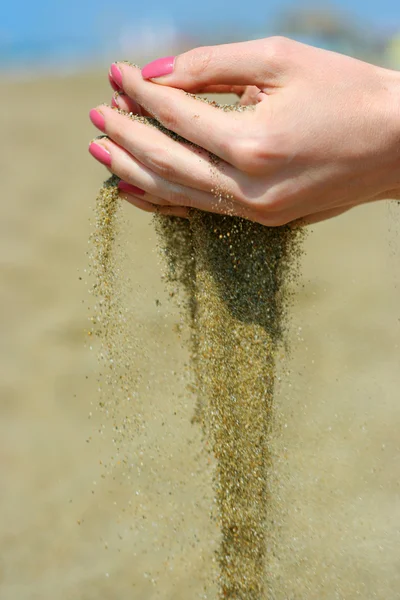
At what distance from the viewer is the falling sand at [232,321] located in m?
1.38

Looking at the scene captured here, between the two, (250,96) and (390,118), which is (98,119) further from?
(390,118)

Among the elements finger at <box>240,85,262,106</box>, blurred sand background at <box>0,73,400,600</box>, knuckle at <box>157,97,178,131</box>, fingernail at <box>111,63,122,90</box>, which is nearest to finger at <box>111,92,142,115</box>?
fingernail at <box>111,63,122,90</box>

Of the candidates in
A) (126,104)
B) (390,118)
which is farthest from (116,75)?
(390,118)

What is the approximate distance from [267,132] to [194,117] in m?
0.14

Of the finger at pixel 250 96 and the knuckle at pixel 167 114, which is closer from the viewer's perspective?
the knuckle at pixel 167 114

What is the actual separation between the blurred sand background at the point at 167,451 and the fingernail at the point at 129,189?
263mm

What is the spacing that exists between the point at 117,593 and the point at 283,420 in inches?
24.8

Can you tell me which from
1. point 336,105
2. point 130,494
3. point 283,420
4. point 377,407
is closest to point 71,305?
point 130,494

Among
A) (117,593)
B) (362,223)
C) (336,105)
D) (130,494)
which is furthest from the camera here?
(362,223)

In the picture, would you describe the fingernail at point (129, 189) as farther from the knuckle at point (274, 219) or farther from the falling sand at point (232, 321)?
the knuckle at point (274, 219)

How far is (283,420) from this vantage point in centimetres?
154

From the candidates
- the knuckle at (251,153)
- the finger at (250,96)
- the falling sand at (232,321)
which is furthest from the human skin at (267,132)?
the finger at (250,96)

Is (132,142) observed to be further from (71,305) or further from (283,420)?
(71,305)

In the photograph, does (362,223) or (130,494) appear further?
(362,223)
